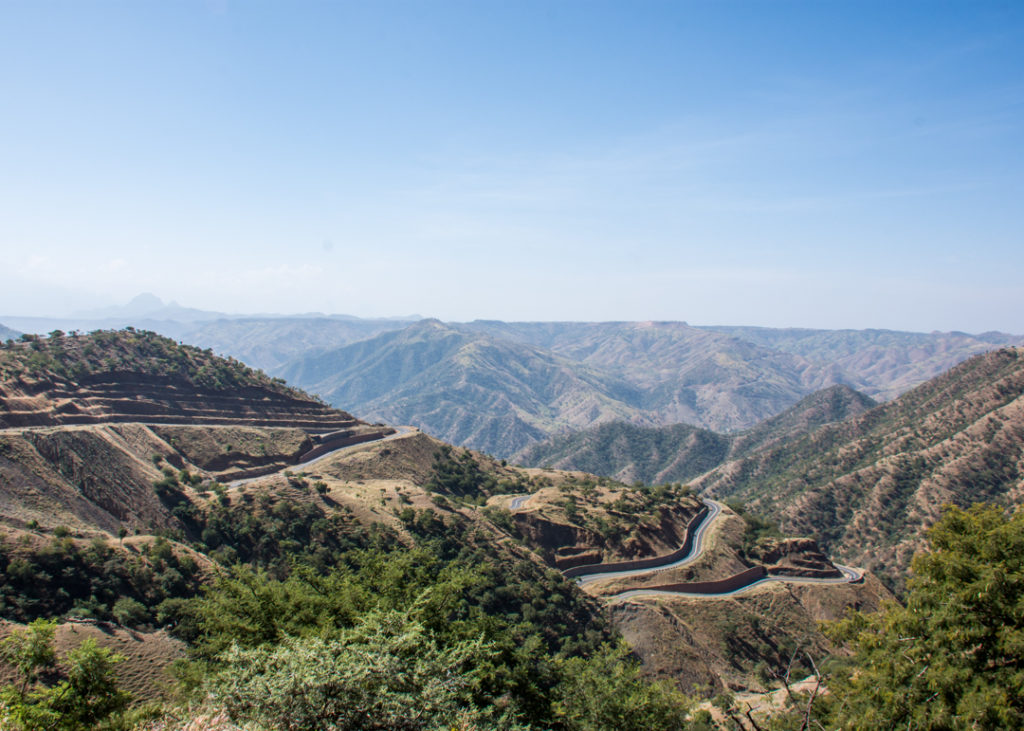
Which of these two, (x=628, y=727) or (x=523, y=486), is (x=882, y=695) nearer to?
(x=628, y=727)

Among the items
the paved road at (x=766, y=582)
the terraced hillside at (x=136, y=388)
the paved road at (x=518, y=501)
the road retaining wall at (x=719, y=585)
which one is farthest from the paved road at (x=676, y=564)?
the terraced hillside at (x=136, y=388)

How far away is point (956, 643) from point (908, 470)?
105562 mm

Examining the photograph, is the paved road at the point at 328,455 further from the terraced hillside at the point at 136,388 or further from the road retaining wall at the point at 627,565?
the road retaining wall at the point at 627,565

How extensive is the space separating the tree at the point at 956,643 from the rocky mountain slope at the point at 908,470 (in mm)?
74092

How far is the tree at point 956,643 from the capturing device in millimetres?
26719

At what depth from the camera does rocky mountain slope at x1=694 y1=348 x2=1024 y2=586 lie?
105250 mm

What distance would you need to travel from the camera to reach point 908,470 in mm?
116812

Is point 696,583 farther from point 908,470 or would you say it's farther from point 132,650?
point 908,470

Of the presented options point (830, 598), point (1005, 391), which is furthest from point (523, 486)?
point (1005, 391)

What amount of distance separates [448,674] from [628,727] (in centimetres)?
1519

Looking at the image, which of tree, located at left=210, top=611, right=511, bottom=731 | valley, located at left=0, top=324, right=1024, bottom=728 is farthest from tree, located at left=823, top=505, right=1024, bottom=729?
tree, located at left=210, top=611, right=511, bottom=731

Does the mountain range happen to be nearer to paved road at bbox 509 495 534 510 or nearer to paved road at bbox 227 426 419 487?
paved road at bbox 509 495 534 510

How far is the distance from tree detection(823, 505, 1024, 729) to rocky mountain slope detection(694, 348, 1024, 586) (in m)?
74.1

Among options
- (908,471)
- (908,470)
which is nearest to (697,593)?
(908,471)
